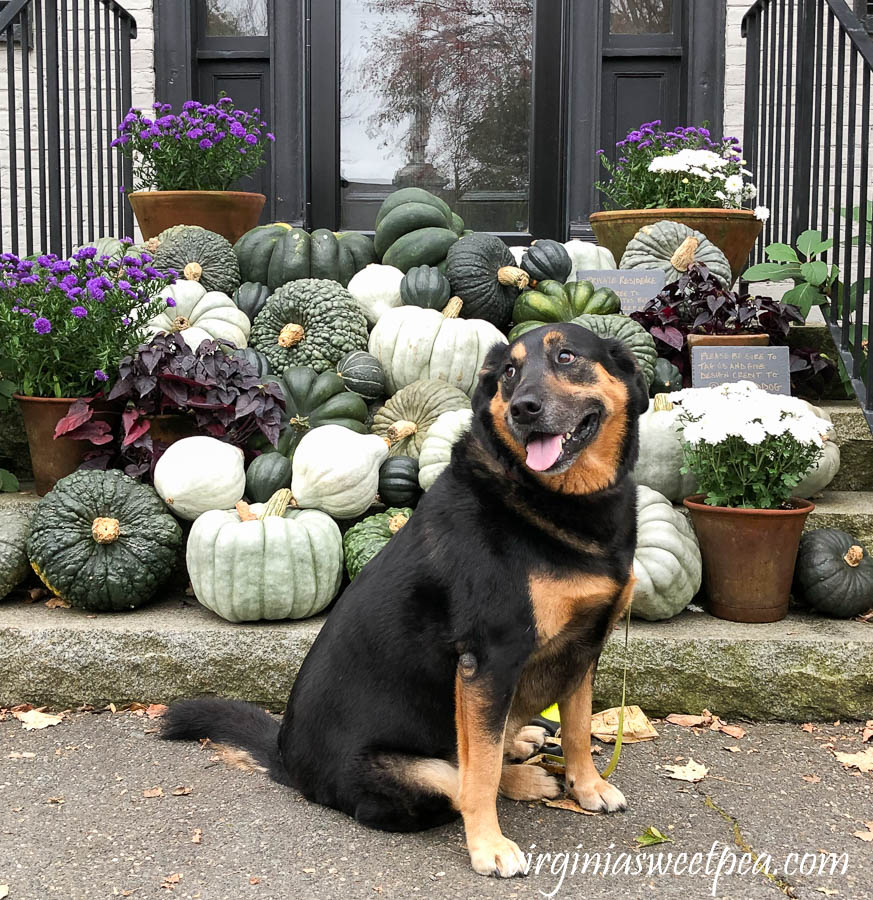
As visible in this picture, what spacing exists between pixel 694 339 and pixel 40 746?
307 cm

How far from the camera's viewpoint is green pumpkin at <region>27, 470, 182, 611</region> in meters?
3.55

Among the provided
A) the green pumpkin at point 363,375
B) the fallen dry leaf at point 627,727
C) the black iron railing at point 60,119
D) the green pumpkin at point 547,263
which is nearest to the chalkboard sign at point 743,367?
the green pumpkin at point 547,263

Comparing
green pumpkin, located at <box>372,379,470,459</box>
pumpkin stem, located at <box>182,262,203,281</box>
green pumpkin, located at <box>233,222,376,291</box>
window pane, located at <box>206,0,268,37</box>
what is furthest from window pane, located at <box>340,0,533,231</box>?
green pumpkin, located at <box>372,379,470,459</box>

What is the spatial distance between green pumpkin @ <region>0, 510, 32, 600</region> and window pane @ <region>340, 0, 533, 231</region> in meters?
3.74

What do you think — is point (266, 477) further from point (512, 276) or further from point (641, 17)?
point (641, 17)

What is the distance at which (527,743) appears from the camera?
295 centimetres

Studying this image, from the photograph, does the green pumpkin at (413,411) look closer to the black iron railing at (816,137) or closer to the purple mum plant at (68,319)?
the purple mum plant at (68,319)

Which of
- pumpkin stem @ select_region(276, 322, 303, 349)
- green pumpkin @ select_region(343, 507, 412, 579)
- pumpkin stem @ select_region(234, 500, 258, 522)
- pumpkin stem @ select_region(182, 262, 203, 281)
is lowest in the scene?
green pumpkin @ select_region(343, 507, 412, 579)

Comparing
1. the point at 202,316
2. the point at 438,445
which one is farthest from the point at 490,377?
the point at 202,316

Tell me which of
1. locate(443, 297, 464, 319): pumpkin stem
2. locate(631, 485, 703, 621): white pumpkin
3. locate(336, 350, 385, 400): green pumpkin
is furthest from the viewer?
locate(443, 297, 464, 319): pumpkin stem

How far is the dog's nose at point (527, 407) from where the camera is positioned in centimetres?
231

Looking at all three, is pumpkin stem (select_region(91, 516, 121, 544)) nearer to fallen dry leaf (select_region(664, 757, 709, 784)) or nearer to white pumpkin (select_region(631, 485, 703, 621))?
white pumpkin (select_region(631, 485, 703, 621))

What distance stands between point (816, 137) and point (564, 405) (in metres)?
3.29

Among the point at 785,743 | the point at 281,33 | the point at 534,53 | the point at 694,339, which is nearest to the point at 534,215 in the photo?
the point at 534,53
